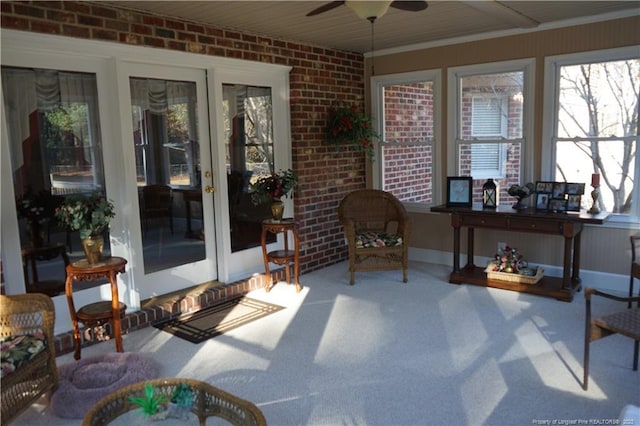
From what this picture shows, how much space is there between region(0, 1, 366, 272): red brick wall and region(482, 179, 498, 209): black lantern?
1.62m

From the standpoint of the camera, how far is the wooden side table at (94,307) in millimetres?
3363

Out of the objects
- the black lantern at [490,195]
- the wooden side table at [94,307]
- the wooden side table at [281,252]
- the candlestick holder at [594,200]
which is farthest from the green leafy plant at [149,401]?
the candlestick holder at [594,200]

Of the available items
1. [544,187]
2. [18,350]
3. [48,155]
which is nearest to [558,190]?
[544,187]

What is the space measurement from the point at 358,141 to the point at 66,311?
10.7ft

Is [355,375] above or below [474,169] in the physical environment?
below

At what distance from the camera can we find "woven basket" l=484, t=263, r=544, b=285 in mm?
4559

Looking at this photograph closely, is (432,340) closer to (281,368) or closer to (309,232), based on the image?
(281,368)

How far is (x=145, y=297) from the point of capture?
4.25m

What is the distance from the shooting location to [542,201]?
470 centimetres

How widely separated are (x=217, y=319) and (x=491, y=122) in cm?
334

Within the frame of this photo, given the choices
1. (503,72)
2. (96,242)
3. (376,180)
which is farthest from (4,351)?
(503,72)

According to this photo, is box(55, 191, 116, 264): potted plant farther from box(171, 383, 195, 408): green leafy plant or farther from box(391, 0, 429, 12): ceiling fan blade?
box(391, 0, 429, 12): ceiling fan blade

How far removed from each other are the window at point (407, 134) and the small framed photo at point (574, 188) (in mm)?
1448

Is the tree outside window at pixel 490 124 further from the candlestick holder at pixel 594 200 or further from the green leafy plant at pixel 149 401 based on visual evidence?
the green leafy plant at pixel 149 401
